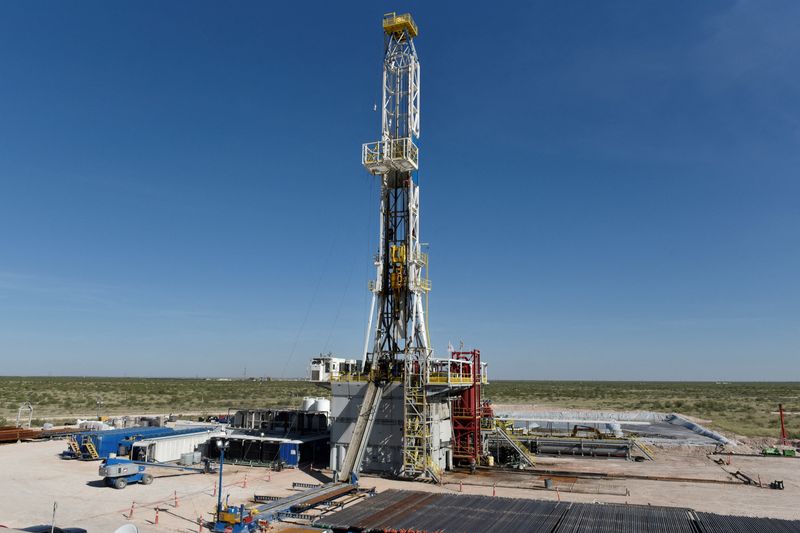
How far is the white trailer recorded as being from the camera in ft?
120

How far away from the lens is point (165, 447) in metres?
37.2

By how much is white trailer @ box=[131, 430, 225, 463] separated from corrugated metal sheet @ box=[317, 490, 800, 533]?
1826 cm

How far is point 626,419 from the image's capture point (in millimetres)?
72562

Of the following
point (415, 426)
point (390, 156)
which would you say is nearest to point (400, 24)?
point (390, 156)

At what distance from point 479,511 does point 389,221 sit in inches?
786

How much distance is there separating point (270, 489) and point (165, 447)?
454 inches

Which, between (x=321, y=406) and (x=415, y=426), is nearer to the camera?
(x=415, y=426)

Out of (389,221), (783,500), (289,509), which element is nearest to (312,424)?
(389,221)

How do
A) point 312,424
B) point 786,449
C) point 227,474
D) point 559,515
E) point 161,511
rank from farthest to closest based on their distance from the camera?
1. point 786,449
2. point 312,424
3. point 227,474
4. point 161,511
5. point 559,515

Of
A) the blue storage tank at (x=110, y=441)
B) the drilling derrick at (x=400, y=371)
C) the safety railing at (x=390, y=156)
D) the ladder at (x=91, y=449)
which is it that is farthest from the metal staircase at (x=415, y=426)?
the ladder at (x=91, y=449)

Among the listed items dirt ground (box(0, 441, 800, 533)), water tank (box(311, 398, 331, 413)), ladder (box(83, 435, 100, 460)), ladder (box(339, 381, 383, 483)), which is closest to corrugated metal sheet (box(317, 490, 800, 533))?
dirt ground (box(0, 441, 800, 533))

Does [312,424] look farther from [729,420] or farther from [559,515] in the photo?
[729,420]

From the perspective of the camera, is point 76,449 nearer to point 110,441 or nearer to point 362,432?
point 110,441

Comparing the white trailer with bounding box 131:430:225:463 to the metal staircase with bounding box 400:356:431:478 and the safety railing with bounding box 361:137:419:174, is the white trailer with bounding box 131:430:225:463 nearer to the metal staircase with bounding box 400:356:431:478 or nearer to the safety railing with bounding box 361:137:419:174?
the metal staircase with bounding box 400:356:431:478
